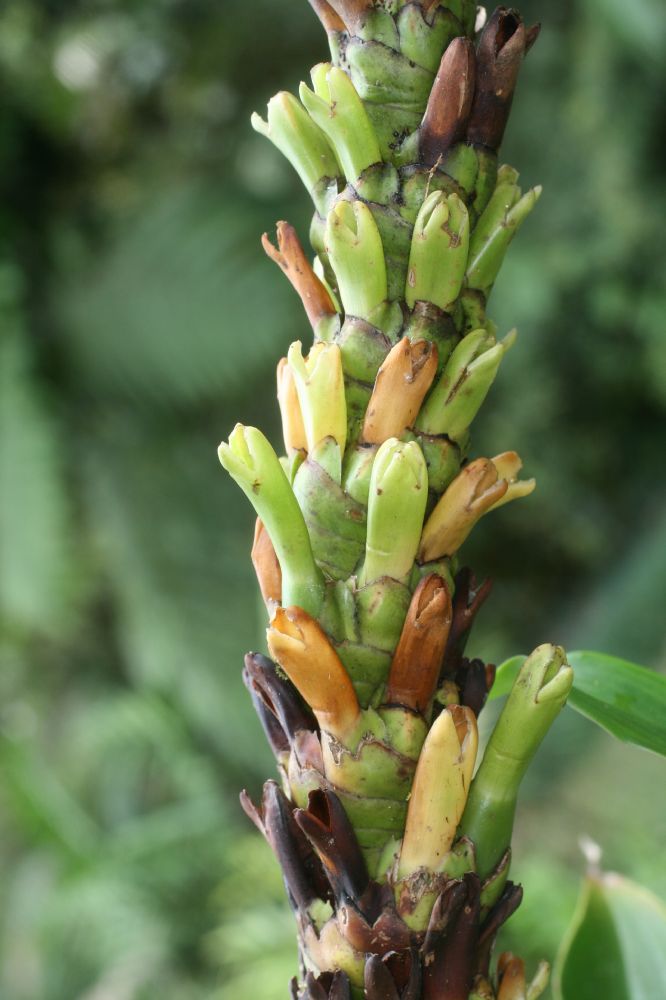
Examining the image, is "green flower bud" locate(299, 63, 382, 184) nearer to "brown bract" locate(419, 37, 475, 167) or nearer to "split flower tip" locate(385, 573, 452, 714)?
"brown bract" locate(419, 37, 475, 167)

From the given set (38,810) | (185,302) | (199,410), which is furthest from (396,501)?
(199,410)

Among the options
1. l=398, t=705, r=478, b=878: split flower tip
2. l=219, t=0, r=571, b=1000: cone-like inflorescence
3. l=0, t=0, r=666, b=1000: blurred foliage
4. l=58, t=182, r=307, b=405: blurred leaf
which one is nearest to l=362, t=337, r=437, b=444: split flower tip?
l=219, t=0, r=571, b=1000: cone-like inflorescence

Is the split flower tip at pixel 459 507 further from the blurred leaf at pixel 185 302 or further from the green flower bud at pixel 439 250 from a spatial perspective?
the blurred leaf at pixel 185 302

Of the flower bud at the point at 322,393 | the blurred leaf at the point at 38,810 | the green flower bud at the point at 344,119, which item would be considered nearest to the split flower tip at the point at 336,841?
the flower bud at the point at 322,393

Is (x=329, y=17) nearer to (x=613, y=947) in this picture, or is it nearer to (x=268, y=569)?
(x=268, y=569)

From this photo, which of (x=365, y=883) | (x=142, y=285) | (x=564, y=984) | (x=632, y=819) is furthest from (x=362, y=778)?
(x=142, y=285)
